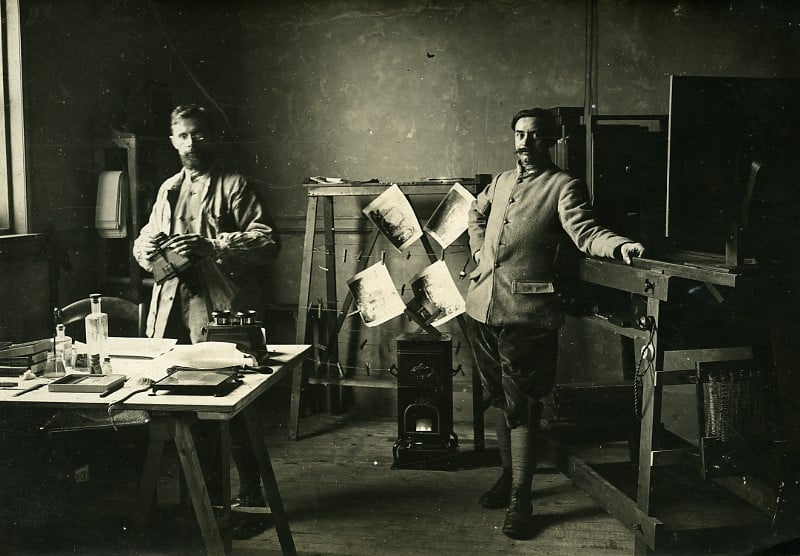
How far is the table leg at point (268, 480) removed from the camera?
2849mm

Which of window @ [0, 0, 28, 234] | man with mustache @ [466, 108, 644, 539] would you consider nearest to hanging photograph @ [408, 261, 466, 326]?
man with mustache @ [466, 108, 644, 539]

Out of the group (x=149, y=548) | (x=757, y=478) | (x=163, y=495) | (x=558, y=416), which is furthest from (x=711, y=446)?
(x=163, y=495)

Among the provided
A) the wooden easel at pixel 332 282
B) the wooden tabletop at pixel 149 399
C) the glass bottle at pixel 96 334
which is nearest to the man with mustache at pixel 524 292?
the wooden easel at pixel 332 282

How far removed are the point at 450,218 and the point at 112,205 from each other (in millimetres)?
1967

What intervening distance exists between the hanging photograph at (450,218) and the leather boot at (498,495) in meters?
1.45

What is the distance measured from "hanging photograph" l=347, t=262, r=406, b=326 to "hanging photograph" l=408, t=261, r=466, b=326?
0.44 feet

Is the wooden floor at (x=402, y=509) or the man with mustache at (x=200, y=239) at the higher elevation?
the man with mustache at (x=200, y=239)

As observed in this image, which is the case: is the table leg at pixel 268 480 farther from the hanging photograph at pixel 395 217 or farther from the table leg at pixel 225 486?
the hanging photograph at pixel 395 217

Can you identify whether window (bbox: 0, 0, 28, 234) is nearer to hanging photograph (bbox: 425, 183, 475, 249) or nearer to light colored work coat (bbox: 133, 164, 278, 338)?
light colored work coat (bbox: 133, 164, 278, 338)

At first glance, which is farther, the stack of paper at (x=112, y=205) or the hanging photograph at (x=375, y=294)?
the hanging photograph at (x=375, y=294)

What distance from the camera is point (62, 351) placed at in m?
2.83

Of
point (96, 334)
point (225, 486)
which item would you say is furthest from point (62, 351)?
point (225, 486)

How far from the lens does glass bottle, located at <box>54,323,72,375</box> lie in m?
2.79

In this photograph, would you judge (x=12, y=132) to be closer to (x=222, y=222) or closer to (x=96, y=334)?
(x=222, y=222)
